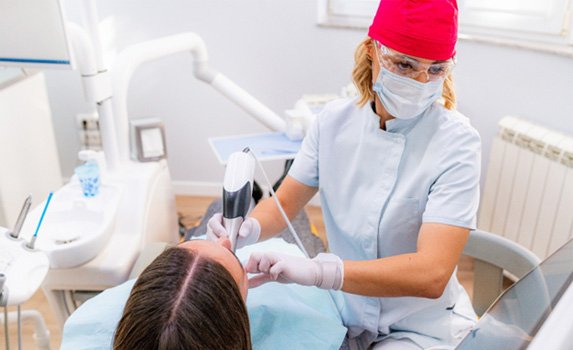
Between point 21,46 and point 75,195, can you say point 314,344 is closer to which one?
point 75,195

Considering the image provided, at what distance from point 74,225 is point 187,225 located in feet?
3.80

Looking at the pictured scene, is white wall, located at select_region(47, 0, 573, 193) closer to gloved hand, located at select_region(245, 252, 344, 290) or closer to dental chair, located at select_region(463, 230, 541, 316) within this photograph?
dental chair, located at select_region(463, 230, 541, 316)

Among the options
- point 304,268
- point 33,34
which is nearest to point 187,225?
point 33,34

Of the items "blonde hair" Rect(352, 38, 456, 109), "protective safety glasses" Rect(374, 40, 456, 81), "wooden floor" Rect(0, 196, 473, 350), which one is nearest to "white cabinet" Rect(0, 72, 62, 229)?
"wooden floor" Rect(0, 196, 473, 350)

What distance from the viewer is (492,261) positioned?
135 centimetres

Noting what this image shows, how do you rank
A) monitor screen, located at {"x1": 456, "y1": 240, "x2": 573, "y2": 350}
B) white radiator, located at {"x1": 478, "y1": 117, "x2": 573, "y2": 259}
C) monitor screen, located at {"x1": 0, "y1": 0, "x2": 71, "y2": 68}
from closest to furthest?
monitor screen, located at {"x1": 456, "y1": 240, "x2": 573, "y2": 350} < monitor screen, located at {"x1": 0, "y1": 0, "x2": 71, "y2": 68} < white radiator, located at {"x1": 478, "y1": 117, "x2": 573, "y2": 259}

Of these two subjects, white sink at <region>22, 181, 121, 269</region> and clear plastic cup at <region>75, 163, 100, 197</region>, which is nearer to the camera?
white sink at <region>22, 181, 121, 269</region>

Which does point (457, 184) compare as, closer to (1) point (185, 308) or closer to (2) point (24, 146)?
(1) point (185, 308)

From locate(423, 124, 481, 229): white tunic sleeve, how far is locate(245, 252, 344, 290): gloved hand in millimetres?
226

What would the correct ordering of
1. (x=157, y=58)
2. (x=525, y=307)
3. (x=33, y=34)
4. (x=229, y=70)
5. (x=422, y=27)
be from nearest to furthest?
(x=525, y=307), (x=422, y=27), (x=33, y=34), (x=157, y=58), (x=229, y=70)

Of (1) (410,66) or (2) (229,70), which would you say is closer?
(1) (410,66)

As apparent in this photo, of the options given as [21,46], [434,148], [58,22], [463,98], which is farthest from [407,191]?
[463,98]

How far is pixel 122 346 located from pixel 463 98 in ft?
6.60

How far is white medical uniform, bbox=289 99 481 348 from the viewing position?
1067 millimetres
